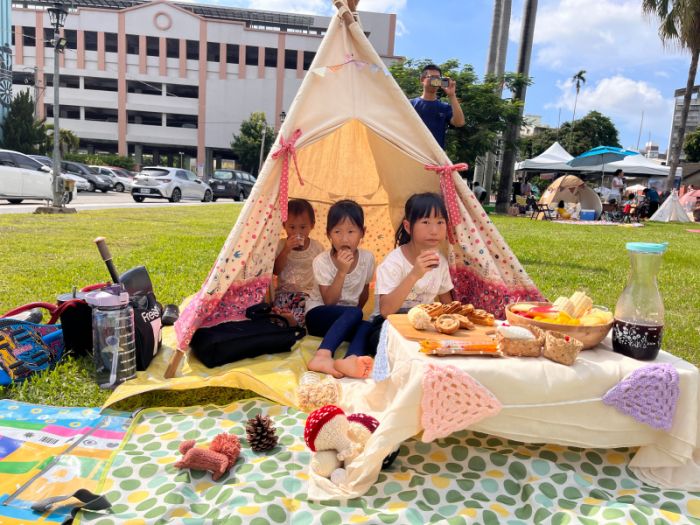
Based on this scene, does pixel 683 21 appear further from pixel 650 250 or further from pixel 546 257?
pixel 650 250

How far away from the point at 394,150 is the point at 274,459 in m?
2.87

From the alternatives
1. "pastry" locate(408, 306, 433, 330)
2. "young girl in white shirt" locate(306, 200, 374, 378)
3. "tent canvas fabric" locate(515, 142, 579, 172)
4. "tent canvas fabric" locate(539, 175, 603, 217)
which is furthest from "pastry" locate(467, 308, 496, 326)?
"tent canvas fabric" locate(515, 142, 579, 172)

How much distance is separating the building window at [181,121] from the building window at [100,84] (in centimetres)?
477

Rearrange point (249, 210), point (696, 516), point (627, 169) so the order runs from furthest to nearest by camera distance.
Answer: point (627, 169)
point (249, 210)
point (696, 516)

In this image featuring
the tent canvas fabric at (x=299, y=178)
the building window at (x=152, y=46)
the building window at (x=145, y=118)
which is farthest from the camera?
the building window at (x=145, y=118)

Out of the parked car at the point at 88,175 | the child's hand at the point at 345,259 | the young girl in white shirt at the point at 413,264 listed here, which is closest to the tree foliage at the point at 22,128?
the parked car at the point at 88,175

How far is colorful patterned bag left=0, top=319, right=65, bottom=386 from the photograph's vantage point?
9.87ft

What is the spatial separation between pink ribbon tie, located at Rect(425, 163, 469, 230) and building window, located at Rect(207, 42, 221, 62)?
4427 centimetres

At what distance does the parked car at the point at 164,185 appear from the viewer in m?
19.5

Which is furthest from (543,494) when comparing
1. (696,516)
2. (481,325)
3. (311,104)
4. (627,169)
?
(627,169)

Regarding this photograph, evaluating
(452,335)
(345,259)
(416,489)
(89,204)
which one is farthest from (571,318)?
(89,204)

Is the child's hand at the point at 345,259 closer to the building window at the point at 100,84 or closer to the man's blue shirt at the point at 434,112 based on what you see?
the man's blue shirt at the point at 434,112

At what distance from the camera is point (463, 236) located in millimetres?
3803

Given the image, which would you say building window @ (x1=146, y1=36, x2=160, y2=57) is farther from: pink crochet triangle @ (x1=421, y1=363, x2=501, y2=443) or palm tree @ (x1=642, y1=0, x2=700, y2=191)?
pink crochet triangle @ (x1=421, y1=363, x2=501, y2=443)
